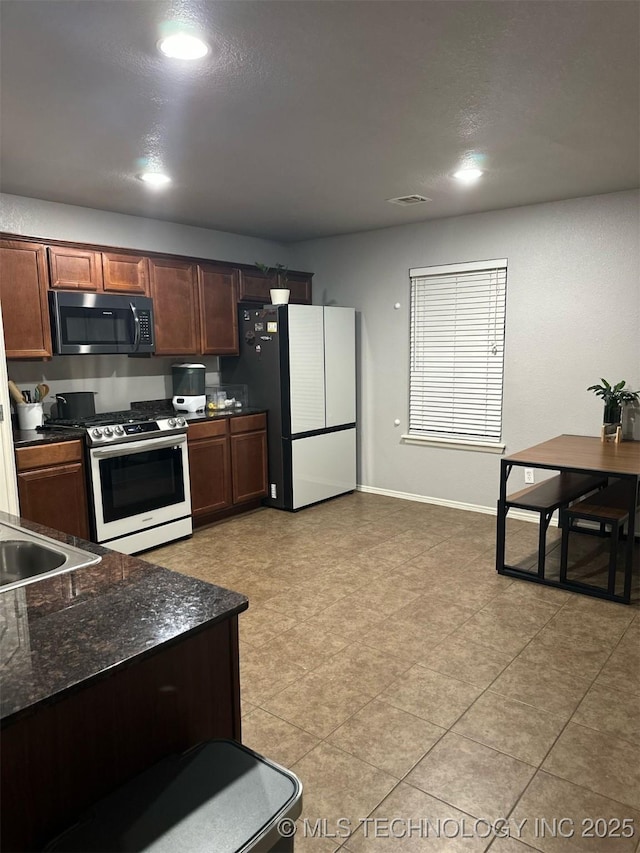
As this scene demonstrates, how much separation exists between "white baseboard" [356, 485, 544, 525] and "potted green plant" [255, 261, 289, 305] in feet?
6.51

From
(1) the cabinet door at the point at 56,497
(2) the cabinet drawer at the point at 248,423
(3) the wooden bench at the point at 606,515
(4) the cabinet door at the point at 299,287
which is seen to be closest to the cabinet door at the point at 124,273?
(2) the cabinet drawer at the point at 248,423

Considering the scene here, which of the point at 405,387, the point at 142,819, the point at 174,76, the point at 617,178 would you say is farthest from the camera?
the point at 405,387

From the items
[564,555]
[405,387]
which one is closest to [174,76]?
[564,555]

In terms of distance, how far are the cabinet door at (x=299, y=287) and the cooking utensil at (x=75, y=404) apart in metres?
2.15

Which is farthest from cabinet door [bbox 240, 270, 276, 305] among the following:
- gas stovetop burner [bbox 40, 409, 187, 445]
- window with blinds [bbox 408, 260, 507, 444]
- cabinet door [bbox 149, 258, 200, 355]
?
gas stovetop burner [bbox 40, 409, 187, 445]

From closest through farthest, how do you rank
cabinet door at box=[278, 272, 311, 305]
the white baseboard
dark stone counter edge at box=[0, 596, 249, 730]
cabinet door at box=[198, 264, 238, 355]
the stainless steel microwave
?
dark stone counter edge at box=[0, 596, 249, 730] → the stainless steel microwave → the white baseboard → cabinet door at box=[198, 264, 238, 355] → cabinet door at box=[278, 272, 311, 305]

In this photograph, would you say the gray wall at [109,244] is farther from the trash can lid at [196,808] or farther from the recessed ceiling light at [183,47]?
the trash can lid at [196,808]

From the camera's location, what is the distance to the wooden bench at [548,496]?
3478 millimetres

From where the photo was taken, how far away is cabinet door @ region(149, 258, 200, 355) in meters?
4.49

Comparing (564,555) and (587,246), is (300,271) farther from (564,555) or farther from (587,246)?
(564,555)

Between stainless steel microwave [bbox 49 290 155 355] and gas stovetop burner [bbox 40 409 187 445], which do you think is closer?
gas stovetop burner [bbox 40 409 187 445]

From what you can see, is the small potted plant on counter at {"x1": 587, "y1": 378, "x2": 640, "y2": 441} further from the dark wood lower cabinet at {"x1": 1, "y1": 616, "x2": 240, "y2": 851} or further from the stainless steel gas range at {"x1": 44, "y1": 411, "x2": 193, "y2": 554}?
the dark wood lower cabinet at {"x1": 1, "y1": 616, "x2": 240, "y2": 851}

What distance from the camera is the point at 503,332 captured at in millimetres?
4699

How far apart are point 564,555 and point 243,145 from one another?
2.88 meters
